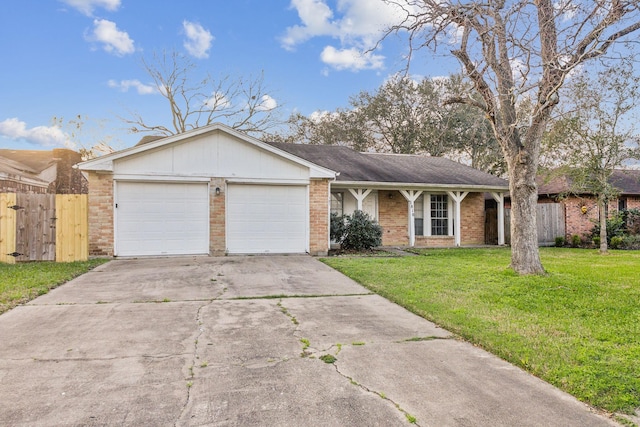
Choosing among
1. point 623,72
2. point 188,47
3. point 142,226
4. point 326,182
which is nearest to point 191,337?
point 142,226

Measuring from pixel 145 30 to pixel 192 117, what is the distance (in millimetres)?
8193

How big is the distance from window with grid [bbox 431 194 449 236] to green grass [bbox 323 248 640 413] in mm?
6305

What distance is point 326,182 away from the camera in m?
12.0

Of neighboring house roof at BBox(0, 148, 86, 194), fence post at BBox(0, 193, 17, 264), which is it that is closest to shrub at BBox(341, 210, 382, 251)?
fence post at BBox(0, 193, 17, 264)

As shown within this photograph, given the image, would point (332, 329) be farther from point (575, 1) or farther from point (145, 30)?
point (145, 30)

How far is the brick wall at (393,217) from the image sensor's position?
15219mm

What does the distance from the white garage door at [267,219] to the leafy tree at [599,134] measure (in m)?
8.80

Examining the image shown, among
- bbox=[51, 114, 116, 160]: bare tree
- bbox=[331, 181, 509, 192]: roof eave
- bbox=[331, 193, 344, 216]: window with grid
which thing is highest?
bbox=[51, 114, 116, 160]: bare tree

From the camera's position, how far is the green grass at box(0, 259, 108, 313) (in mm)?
5844

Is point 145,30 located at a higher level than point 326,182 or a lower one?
higher

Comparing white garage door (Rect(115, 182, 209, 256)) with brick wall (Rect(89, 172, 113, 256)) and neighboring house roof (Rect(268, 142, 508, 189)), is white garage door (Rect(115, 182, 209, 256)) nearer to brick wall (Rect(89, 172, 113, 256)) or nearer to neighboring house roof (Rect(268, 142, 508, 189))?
brick wall (Rect(89, 172, 113, 256))

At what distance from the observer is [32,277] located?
7410mm

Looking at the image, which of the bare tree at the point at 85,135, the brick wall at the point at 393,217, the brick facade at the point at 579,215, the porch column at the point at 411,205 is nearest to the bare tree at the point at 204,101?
the bare tree at the point at 85,135

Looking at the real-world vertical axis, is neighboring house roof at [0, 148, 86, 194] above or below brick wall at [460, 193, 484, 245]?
above
